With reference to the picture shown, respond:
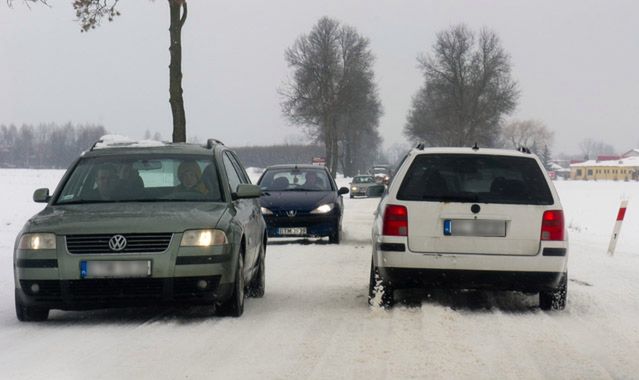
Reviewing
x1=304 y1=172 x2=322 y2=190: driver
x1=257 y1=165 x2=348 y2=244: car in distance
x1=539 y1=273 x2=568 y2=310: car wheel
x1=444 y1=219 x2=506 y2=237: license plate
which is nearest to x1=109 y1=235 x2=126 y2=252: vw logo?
x1=444 y1=219 x2=506 y2=237: license plate

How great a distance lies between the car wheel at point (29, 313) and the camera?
6750 mm

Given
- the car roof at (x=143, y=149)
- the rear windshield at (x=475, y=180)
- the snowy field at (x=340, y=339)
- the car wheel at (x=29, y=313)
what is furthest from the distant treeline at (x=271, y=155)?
the car wheel at (x=29, y=313)

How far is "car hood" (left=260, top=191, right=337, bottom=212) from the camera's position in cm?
1540

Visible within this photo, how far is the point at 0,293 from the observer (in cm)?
870

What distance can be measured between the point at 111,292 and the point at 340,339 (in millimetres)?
1898

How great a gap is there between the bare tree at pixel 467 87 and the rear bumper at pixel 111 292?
6315 cm

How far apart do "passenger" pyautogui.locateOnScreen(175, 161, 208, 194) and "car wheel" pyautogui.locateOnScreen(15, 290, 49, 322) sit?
165cm

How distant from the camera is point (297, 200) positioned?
15594 mm

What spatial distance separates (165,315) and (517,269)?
3.19m

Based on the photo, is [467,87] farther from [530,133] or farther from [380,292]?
[530,133]

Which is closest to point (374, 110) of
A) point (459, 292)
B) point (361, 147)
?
point (361, 147)

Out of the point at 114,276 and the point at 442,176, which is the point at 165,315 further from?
the point at 442,176

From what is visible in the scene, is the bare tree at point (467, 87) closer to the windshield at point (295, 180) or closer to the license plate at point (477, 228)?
the windshield at point (295, 180)

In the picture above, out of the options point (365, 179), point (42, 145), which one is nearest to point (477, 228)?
point (365, 179)
